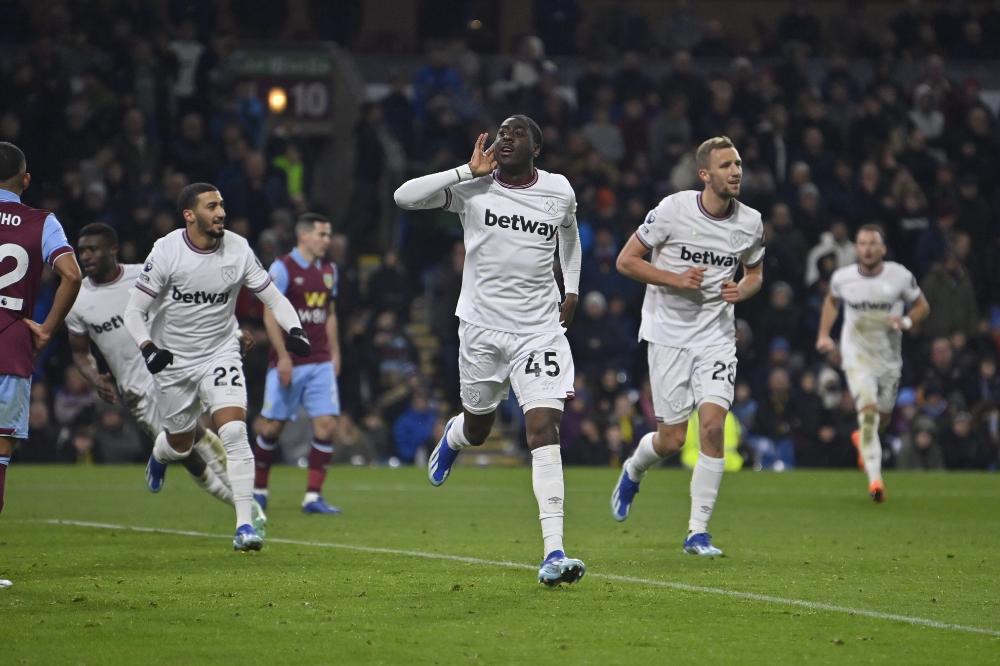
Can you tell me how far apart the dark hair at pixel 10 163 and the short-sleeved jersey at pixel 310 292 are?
5620 millimetres

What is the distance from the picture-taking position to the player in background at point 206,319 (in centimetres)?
1155

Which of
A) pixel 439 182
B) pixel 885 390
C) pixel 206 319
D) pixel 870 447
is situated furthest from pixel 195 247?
pixel 885 390

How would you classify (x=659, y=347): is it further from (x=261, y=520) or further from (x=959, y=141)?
(x=959, y=141)

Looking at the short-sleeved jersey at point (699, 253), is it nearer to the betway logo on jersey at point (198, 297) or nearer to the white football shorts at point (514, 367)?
the white football shorts at point (514, 367)

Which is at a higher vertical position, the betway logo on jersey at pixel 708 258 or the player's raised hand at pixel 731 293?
the betway logo on jersey at pixel 708 258

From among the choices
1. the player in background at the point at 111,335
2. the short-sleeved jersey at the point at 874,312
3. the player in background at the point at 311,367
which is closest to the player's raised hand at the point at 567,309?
the player in background at the point at 111,335

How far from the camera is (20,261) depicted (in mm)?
9781

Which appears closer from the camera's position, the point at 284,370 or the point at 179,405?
the point at 179,405

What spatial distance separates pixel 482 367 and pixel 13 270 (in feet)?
Result: 9.14

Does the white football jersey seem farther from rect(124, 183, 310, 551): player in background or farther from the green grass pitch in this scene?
rect(124, 183, 310, 551): player in background

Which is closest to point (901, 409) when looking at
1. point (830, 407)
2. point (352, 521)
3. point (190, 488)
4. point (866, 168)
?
point (830, 407)

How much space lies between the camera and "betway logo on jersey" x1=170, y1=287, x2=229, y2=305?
11.9m

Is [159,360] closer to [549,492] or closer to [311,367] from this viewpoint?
[549,492]

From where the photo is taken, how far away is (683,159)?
85.0ft
